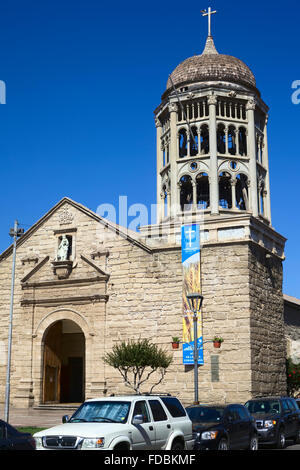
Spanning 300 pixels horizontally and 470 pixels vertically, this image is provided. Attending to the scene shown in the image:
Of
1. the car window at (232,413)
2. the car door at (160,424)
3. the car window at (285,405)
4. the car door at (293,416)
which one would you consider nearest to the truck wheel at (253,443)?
the car window at (232,413)

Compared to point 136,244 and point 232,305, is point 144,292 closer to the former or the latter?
point 136,244

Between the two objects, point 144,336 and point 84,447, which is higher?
point 144,336

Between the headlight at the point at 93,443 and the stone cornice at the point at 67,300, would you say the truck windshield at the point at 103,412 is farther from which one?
the stone cornice at the point at 67,300

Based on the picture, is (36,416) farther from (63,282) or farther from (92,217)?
(92,217)

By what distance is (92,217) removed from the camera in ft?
113

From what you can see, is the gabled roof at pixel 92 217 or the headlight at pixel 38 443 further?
the gabled roof at pixel 92 217

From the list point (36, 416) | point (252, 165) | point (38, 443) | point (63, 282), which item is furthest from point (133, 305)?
point (38, 443)

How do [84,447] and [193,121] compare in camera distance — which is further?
[193,121]

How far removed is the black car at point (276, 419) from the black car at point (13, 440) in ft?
29.0

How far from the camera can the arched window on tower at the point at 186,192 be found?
136ft

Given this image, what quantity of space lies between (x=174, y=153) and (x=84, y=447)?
31.6 metres
